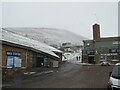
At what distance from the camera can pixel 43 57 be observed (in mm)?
30422

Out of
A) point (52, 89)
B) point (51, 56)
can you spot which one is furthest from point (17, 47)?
point (52, 89)

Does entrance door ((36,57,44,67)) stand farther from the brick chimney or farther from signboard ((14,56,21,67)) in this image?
the brick chimney

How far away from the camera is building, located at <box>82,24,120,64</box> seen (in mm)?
50688

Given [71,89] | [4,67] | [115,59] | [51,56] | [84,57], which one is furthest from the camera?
[84,57]

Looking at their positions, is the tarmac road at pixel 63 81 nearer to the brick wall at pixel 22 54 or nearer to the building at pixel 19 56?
the building at pixel 19 56

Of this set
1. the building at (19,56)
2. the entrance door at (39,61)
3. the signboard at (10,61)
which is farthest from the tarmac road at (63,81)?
the entrance door at (39,61)

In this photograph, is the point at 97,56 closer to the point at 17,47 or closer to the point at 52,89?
the point at 17,47

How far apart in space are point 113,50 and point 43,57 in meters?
29.4

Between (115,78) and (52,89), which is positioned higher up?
(115,78)

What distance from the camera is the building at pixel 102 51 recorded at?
50688 mm

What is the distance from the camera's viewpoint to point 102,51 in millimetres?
52406

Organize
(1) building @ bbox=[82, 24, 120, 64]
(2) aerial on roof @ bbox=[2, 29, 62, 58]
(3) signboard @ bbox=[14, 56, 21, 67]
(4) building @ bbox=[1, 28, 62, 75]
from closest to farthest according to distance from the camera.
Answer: (4) building @ bbox=[1, 28, 62, 75] < (3) signboard @ bbox=[14, 56, 21, 67] < (2) aerial on roof @ bbox=[2, 29, 62, 58] < (1) building @ bbox=[82, 24, 120, 64]

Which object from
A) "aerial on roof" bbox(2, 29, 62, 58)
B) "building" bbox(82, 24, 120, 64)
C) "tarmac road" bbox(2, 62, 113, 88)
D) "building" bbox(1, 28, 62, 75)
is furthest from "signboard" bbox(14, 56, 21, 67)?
"building" bbox(82, 24, 120, 64)

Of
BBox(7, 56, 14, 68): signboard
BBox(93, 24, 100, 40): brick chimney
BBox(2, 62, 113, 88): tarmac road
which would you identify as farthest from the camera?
BBox(93, 24, 100, 40): brick chimney
